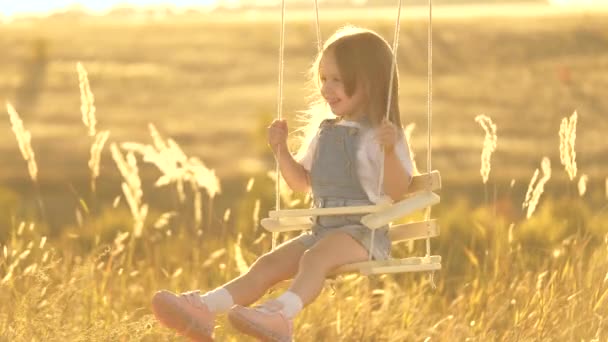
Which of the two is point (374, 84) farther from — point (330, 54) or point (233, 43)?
point (233, 43)

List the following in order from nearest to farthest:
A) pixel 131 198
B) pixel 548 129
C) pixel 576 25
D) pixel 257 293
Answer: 1. pixel 257 293
2. pixel 131 198
3. pixel 548 129
4. pixel 576 25

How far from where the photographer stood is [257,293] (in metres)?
5.91

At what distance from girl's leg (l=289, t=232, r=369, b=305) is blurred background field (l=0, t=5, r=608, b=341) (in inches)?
22.9

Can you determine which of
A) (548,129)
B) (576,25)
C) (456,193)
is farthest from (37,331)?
(576,25)

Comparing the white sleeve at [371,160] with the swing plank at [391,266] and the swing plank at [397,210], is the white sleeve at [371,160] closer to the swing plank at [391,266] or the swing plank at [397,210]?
→ the swing plank at [397,210]

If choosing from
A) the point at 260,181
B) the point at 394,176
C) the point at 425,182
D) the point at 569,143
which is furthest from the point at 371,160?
the point at 260,181

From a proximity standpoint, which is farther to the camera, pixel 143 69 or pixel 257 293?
pixel 143 69

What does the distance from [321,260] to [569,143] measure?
146cm

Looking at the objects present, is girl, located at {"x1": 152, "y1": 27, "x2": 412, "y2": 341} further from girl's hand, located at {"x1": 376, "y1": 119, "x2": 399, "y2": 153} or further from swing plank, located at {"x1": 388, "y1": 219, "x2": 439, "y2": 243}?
swing plank, located at {"x1": 388, "y1": 219, "x2": 439, "y2": 243}

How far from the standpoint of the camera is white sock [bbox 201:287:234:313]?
19.0 feet

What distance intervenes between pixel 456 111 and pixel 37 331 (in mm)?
24251

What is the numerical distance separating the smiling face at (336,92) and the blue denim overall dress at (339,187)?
8 centimetres

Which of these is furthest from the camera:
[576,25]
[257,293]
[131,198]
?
[576,25]

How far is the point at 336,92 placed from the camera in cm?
607
